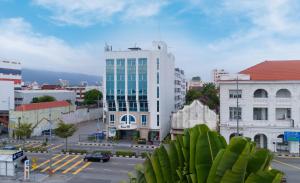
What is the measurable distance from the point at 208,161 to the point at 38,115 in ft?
165

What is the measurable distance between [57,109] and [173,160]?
5504cm

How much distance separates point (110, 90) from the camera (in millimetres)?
45469

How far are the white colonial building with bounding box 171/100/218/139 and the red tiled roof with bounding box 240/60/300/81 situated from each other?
6.84m

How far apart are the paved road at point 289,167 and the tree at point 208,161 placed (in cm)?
2240

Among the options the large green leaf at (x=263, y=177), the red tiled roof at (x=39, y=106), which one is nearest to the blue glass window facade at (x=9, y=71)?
the red tiled roof at (x=39, y=106)

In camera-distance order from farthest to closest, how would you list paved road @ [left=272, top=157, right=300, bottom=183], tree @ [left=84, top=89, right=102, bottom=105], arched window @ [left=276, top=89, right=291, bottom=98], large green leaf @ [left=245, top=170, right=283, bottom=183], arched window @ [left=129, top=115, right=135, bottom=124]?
tree @ [left=84, top=89, right=102, bottom=105] → arched window @ [left=129, top=115, right=135, bottom=124] → arched window @ [left=276, top=89, right=291, bottom=98] → paved road @ [left=272, top=157, right=300, bottom=183] → large green leaf @ [left=245, top=170, right=283, bottom=183]

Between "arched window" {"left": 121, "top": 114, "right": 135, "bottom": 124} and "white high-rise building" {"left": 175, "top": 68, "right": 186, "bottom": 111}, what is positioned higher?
"white high-rise building" {"left": 175, "top": 68, "right": 186, "bottom": 111}

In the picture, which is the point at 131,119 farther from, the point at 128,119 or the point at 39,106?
the point at 39,106

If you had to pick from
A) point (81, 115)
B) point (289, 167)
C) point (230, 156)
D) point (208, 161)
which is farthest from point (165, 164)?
point (81, 115)

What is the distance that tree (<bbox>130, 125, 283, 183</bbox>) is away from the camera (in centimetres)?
530

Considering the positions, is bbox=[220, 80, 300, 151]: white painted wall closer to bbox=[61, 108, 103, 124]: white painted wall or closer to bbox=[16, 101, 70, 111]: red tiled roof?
bbox=[16, 101, 70, 111]: red tiled roof

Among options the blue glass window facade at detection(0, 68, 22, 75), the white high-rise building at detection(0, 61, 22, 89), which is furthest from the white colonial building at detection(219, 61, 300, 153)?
the blue glass window facade at detection(0, 68, 22, 75)

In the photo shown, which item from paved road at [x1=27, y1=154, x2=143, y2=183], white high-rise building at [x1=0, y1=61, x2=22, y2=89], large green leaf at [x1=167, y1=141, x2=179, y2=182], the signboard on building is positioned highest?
white high-rise building at [x1=0, y1=61, x2=22, y2=89]

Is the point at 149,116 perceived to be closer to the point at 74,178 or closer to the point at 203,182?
the point at 74,178
